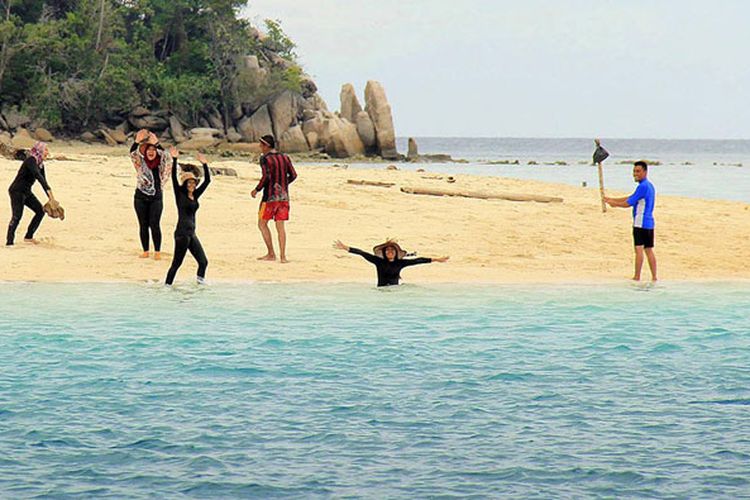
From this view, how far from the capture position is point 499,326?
40.2ft

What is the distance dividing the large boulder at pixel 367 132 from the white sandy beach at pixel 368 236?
123ft

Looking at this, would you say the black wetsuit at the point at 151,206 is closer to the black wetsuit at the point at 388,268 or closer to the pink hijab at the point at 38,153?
the pink hijab at the point at 38,153

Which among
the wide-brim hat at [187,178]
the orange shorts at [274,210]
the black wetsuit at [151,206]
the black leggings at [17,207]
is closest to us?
the wide-brim hat at [187,178]

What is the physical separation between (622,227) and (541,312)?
8.20m

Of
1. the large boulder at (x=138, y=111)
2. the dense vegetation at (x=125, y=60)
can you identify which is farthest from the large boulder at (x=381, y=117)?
the large boulder at (x=138, y=111)

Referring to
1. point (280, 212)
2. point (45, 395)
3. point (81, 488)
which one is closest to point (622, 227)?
point (280, 212)

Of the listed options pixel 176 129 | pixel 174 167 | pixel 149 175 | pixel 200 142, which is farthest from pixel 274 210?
pixel 176 129

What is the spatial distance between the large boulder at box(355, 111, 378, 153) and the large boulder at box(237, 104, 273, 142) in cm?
502

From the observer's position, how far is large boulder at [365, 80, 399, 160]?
63.2m

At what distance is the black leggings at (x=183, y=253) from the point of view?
14.1 metres

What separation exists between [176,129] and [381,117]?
1116cm

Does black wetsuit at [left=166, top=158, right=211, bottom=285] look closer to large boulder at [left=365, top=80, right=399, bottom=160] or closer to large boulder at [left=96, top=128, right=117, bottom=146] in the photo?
large boulder at [left=96, top=128, right=117, bottom=146]

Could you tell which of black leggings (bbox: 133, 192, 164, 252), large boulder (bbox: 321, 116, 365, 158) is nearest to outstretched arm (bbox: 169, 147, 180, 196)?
black leggings (bbox: 133, 192, 164, 252)

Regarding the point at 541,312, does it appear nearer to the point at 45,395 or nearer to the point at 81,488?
the point at 45,395
